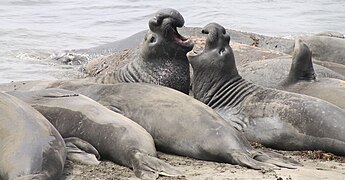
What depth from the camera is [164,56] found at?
25.5ft

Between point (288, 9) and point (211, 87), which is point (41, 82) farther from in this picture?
point (288, 9)

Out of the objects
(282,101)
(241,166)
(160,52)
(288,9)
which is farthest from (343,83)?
(288,9)

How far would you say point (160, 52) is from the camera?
25.5ft

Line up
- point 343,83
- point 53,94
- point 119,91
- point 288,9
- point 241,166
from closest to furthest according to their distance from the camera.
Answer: point 241,166 → point 53,94 → point 119,91 → point 343,83 → point 288,9

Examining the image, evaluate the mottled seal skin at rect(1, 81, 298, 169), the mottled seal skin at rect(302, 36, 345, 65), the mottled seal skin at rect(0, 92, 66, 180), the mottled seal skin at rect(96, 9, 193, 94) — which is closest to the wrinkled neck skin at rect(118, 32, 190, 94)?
the mottled seal skin at rect(96, 9, 193, 94)

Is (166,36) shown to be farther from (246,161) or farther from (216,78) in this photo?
(246,161)

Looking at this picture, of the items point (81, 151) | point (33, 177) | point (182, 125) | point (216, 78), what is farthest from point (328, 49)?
point (33, 177)

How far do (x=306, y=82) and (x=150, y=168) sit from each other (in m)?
2.65

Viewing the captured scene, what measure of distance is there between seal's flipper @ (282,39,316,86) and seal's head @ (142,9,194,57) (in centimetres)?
93

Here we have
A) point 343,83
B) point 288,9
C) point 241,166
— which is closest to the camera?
point 241,166

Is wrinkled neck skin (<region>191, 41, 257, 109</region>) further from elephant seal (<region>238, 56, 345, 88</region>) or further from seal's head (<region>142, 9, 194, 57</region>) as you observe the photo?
elephant seal (<region>238, 56, 345, 88</region>)

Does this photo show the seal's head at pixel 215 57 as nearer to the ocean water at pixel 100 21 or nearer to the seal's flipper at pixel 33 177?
the seal's flipper at pixel 33 177

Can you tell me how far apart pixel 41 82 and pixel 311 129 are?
2.63 m

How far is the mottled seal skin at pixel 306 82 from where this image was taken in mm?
7254
